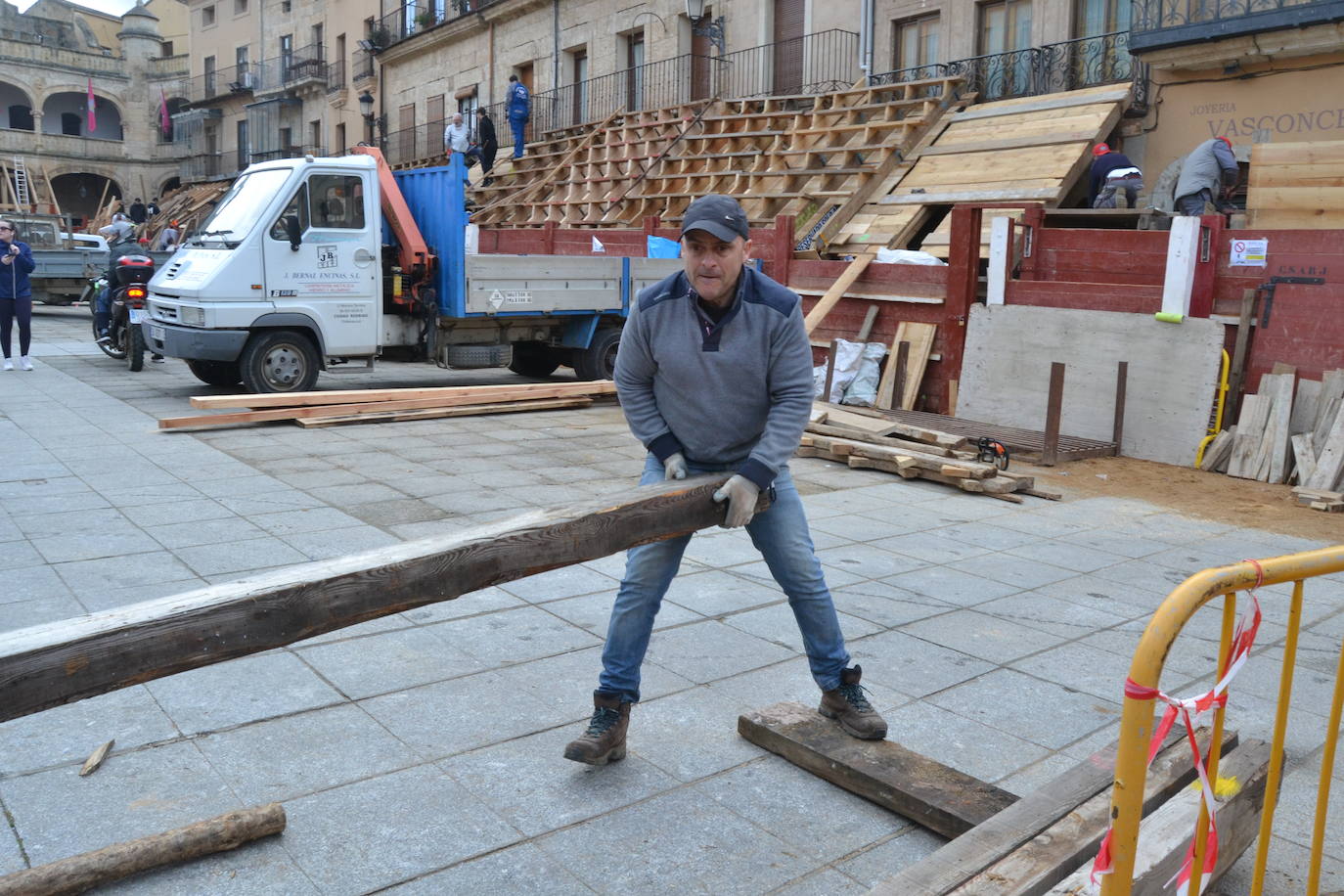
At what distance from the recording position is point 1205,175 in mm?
12484

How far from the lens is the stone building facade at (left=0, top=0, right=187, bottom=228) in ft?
174

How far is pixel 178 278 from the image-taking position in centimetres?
1175

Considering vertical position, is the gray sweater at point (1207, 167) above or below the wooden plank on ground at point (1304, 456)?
above

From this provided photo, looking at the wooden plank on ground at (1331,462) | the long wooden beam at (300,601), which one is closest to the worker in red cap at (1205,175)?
the wooden plank on ground at (1331,462)

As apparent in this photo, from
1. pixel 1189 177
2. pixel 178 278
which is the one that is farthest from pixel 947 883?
pixel 1189 177

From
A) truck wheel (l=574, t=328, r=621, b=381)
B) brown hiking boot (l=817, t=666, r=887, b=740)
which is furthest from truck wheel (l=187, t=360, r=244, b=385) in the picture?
brown hiking boot (l=817, t=666, r=887, b=740)

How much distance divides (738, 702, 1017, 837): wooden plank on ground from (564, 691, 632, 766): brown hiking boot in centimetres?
51

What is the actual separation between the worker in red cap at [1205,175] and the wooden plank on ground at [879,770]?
10.8 metres

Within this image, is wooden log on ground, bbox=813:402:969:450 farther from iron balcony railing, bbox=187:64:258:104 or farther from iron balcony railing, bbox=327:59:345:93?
iron balcony railing, bbox=187:64:258:104

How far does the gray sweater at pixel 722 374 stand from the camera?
12.0ft

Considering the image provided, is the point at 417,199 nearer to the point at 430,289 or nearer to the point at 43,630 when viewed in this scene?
the point at 430,289

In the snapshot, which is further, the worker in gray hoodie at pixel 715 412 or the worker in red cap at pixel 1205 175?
the worker in red cap at pixel 1205 175

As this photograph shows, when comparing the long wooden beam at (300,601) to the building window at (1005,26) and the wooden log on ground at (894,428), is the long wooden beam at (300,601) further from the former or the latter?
the building window at (1005,26)

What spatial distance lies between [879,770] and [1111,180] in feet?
39.9
